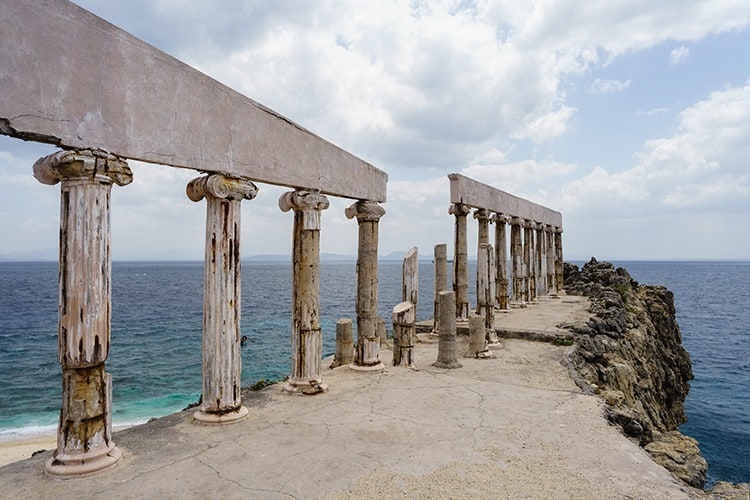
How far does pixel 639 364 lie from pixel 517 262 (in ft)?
23.1

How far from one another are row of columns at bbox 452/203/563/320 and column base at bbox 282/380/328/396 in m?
7.99

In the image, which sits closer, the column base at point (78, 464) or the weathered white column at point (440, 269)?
the column base at point (78, 464)

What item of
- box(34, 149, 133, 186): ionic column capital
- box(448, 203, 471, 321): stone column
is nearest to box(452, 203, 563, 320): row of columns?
box(448, 203, 471, 321): stone column

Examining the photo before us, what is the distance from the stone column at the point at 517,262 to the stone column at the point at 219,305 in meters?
17.1

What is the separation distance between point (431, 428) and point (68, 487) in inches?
183

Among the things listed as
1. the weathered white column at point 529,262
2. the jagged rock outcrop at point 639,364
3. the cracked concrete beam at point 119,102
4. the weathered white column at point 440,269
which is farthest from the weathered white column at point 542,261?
the cracked concrete beam at point 119,102

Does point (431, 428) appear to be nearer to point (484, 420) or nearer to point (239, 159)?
point (484, 420)

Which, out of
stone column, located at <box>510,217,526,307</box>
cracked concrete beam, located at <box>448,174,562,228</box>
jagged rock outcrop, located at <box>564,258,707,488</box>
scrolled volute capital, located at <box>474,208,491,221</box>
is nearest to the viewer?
jagged rock outcrop, located at <box>564,258,707,488</box>

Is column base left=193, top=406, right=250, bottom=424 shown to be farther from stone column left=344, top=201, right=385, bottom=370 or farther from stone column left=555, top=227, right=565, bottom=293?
stone column left=555, top=227, right=565, bottom=293

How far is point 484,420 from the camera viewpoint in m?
7.70

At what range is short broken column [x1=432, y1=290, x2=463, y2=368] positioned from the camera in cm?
1182

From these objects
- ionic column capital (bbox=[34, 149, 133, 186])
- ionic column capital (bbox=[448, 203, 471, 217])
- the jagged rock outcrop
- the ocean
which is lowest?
the ocean

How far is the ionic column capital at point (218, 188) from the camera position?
24.2 feet

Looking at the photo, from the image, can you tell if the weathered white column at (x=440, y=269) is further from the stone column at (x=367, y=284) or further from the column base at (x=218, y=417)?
the column base at (x=218, y=417)
